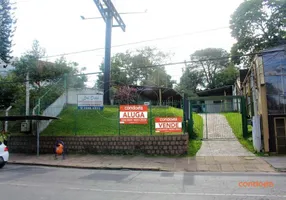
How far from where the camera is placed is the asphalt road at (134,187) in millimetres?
6785

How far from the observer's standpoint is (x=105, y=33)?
2358cm

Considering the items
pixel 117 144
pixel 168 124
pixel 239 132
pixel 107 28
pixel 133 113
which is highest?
pixel 107 28

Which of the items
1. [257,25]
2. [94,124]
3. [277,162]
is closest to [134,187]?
[277,162]

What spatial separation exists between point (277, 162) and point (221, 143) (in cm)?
513

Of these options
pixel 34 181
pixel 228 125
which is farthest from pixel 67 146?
pixel 228 125

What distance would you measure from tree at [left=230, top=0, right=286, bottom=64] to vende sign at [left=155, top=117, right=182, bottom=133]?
22.3 metres

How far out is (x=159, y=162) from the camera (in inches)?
518

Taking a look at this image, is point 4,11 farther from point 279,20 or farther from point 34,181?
point 279,20

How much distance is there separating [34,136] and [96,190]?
35.1 feet

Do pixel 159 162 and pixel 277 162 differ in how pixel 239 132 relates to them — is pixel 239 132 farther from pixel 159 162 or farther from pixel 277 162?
pixel 159 162

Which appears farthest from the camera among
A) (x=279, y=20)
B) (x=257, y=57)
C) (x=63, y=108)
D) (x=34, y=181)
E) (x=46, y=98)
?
(x=279, y=20)

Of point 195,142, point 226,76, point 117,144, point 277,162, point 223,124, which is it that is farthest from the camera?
point 226,76

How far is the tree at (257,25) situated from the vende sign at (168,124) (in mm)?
22257

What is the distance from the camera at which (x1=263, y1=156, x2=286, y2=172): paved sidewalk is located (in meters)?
10.9
